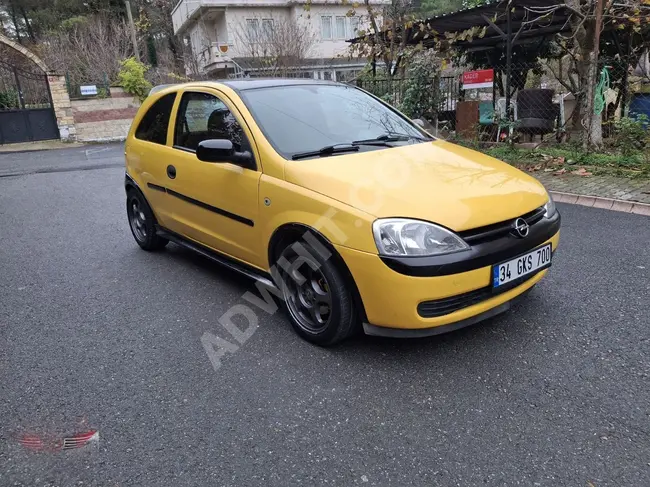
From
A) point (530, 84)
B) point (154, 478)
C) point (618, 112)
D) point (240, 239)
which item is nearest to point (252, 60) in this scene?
point (530, 84)

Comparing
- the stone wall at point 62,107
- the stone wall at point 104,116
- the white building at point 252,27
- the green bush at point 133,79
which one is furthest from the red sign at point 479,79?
the stone wall at point 62,107

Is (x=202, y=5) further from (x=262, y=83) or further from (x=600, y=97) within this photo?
(x=262, y=83)

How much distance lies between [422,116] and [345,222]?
375 inches

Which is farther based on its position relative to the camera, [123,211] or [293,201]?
[123,211]

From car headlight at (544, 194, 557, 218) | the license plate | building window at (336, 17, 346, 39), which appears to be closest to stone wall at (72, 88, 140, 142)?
building window at (336, 17, 346, 39)

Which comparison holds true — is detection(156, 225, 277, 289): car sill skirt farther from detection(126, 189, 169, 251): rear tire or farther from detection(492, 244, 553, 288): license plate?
detection(492, 244, 553, 288): license plate

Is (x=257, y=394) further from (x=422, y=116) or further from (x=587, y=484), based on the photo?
(x=422, y=116)

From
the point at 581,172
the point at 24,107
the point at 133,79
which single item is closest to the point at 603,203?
the point at 581,172

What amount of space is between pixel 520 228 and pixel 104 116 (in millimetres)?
21494

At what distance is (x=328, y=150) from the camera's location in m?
3.27

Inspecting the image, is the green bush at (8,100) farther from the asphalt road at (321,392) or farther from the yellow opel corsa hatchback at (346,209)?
the yellow opel corsa hatchback at (346,209)

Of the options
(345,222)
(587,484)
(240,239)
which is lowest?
(587,484)

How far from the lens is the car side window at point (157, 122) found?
14.2 feet

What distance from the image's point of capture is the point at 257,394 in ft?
8.65
